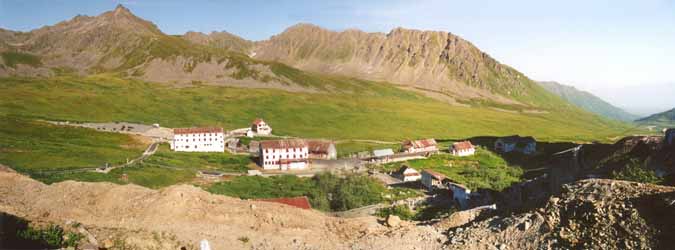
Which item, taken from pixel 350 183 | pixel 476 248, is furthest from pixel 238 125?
pixel 476 248

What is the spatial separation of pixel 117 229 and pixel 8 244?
483 centimetres

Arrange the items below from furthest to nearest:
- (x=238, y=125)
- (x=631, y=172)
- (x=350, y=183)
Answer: (x=238, y=125) → (x=350, y=183) → (x=631, y=172)

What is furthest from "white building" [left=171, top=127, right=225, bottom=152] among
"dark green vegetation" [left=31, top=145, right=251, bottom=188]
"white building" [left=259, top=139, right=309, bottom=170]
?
"white building" [left=259, top=139, right=309, bottom=170]

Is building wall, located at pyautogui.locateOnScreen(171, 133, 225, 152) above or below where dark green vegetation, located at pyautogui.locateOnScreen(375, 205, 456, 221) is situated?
above

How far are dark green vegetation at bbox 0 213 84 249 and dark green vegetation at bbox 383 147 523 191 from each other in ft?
160

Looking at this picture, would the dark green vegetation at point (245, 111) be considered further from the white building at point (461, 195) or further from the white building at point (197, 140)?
the white building at point (461, 195)

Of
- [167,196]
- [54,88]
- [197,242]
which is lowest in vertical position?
[197,242]

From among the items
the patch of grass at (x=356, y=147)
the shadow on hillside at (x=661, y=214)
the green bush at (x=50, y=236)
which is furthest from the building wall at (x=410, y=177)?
the green bush at (x=50, y=236)

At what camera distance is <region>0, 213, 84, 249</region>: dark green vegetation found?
16828mm

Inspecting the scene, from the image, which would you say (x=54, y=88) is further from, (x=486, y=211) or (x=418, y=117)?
(x=486, y=211)

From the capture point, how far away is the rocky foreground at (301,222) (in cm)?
1791

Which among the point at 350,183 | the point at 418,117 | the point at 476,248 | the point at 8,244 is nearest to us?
the point at 8,244

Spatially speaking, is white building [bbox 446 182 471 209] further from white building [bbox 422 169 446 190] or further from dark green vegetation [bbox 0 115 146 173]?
dark green vegetation [bbox 0 115 146 173]

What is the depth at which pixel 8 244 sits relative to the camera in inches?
645
